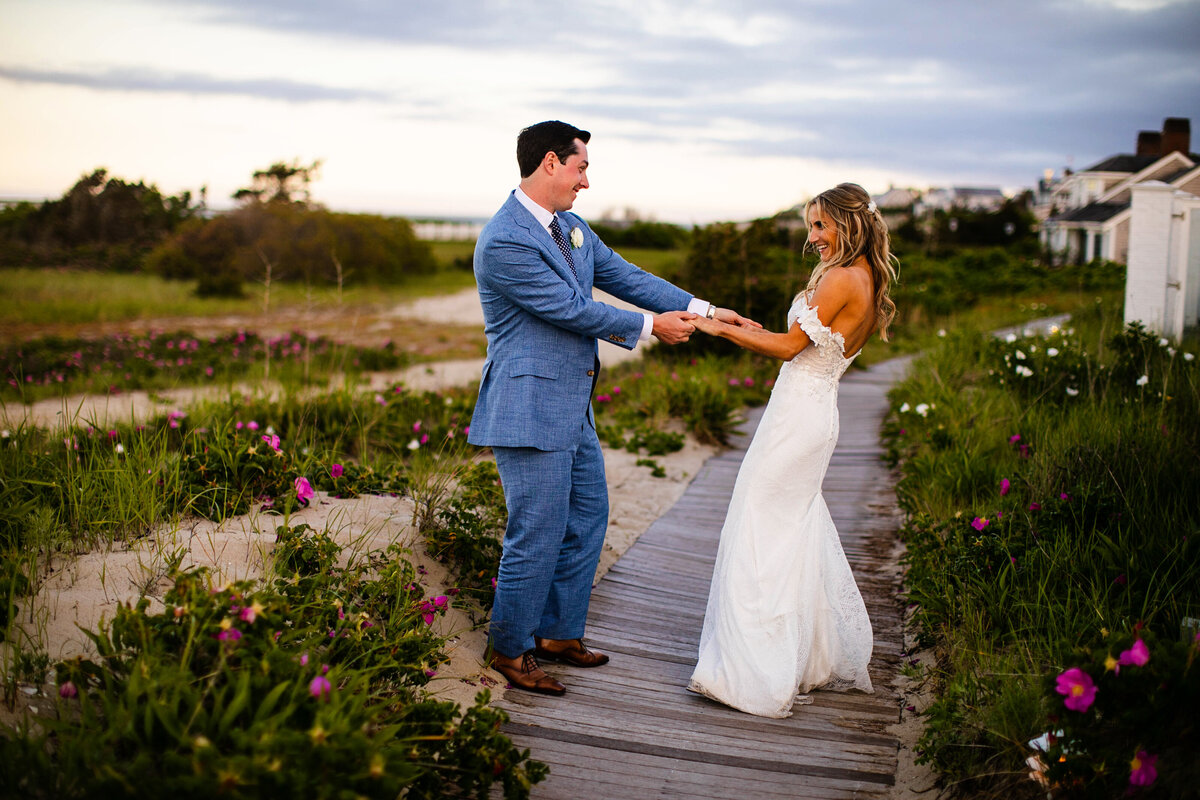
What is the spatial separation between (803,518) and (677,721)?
1061 millimetres

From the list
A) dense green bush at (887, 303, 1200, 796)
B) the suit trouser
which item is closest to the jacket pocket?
the suit trouser

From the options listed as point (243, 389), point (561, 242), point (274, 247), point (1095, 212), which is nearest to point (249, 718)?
point (561, 242)

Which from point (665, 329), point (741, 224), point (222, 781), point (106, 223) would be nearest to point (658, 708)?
point (665, 329)

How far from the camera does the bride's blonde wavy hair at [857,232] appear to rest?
12.3 ft

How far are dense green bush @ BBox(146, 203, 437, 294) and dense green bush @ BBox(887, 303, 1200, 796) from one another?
2573 cm

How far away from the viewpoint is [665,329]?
4035 millimetres

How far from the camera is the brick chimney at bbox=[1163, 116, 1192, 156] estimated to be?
3507 cm

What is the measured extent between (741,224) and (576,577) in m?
10.2

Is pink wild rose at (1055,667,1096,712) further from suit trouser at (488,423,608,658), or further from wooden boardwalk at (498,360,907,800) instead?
suit trouser at (488,423,608,658)

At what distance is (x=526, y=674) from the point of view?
371cm

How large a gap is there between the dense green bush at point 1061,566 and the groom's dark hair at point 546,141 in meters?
2.67

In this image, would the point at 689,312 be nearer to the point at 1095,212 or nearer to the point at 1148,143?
the point at 1095,212

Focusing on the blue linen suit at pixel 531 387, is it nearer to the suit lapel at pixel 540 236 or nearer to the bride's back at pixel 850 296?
the suit lapel at pixel 540 236

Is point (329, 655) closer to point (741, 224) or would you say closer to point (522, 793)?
point (522, 793)
